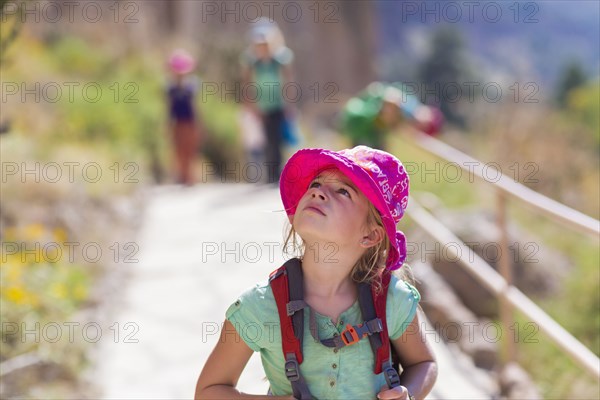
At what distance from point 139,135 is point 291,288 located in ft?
28.8

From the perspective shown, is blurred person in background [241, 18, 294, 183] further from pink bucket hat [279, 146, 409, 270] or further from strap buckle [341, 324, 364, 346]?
strap buckle [341, 324, 364, 346]

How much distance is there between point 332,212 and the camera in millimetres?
2137

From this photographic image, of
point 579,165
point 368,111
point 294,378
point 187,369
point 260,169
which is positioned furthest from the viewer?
point 579,165

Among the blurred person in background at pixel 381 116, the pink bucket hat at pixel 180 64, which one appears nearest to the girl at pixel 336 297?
the blurred person in background at pixel 381 116

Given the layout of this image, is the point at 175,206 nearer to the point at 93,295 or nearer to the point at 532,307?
the point at 93,295

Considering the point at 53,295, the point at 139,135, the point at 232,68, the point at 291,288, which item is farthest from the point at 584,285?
the point at 232,68

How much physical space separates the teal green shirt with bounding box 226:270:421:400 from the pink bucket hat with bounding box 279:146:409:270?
21cm

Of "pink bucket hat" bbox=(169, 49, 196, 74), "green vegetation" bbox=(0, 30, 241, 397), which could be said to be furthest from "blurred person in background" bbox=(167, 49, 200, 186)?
"green vegetation" bbox=(0, 30, 241, 397)

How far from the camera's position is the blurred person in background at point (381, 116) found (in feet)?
21.9

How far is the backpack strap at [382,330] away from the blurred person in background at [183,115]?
6708 millimetres

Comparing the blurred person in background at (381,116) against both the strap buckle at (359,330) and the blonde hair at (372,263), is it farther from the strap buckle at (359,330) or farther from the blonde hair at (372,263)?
the strap buckle at (359,330)

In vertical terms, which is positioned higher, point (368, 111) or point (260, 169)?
point (368, 111)

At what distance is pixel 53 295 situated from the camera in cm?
466

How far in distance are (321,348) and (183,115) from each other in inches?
280
